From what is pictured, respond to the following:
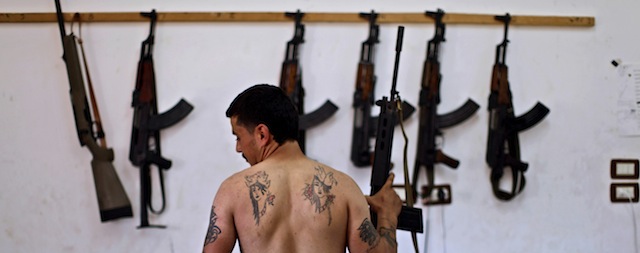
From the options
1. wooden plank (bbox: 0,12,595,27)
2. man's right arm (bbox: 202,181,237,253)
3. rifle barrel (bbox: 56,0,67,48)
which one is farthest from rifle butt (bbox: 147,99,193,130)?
man's right arm (bbox: 202,181,237,253)

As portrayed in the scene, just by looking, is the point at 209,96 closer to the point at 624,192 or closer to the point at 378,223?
the point at 378,223

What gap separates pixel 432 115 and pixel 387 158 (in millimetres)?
1135

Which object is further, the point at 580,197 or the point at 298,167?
the point at 580,197

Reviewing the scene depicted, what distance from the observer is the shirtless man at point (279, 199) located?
192 centimetres

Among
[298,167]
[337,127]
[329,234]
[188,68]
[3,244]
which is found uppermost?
[188,68]

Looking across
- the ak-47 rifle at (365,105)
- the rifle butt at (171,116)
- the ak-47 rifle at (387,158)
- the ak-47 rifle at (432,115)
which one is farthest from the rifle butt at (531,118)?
the rifle butt at (171,116)

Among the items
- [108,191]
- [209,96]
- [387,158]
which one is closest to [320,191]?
[387,158]

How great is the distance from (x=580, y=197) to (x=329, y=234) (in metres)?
2.11

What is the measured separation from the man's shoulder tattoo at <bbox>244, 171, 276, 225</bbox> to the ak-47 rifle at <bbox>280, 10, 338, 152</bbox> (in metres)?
1.46

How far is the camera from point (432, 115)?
136 inches

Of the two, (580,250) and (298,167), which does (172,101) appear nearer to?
(298,167)

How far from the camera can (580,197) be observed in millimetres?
3604

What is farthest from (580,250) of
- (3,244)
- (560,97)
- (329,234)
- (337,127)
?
(3,244)

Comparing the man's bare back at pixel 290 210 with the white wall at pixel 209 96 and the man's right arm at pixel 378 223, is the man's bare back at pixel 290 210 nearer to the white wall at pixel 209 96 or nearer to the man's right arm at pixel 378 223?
the man's right arm at pixel 378 223
